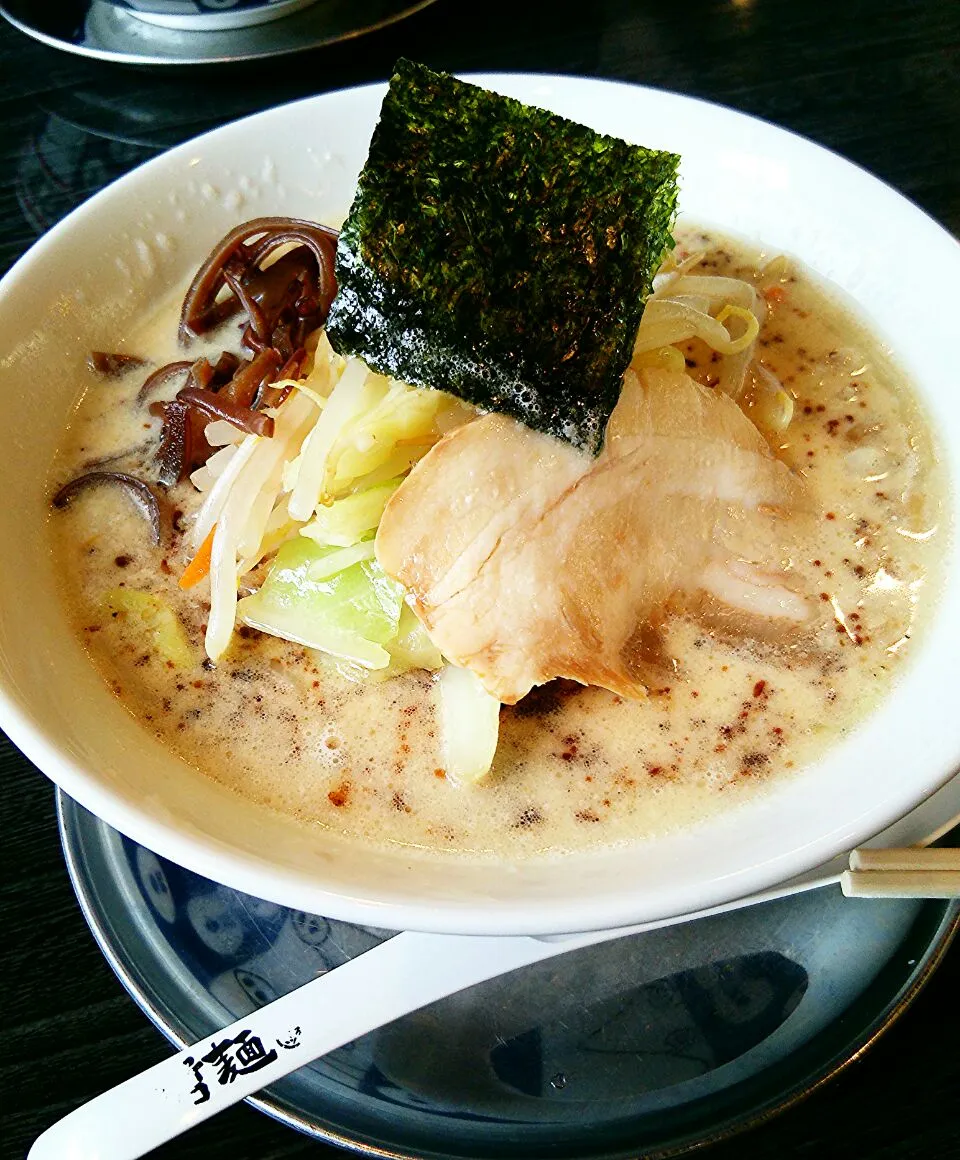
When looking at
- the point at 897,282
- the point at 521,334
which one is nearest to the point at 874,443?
the point at 897,282

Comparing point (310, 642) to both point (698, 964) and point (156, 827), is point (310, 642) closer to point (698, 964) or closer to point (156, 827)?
point (156, 827)

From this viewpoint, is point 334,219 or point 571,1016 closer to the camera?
point 571,1016

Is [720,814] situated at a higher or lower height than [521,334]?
lower

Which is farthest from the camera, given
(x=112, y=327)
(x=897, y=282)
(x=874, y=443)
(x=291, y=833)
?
(x=112, y=327)

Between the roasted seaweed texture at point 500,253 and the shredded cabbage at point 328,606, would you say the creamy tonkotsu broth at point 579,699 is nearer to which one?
the shredded cabbage at point 328,606

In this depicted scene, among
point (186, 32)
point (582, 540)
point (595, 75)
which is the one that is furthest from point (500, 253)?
point (186, 32)

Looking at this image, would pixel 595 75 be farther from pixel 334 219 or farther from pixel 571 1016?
pixel 571 1016

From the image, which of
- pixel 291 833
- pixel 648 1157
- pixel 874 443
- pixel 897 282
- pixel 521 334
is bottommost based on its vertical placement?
pixel 648 1157
